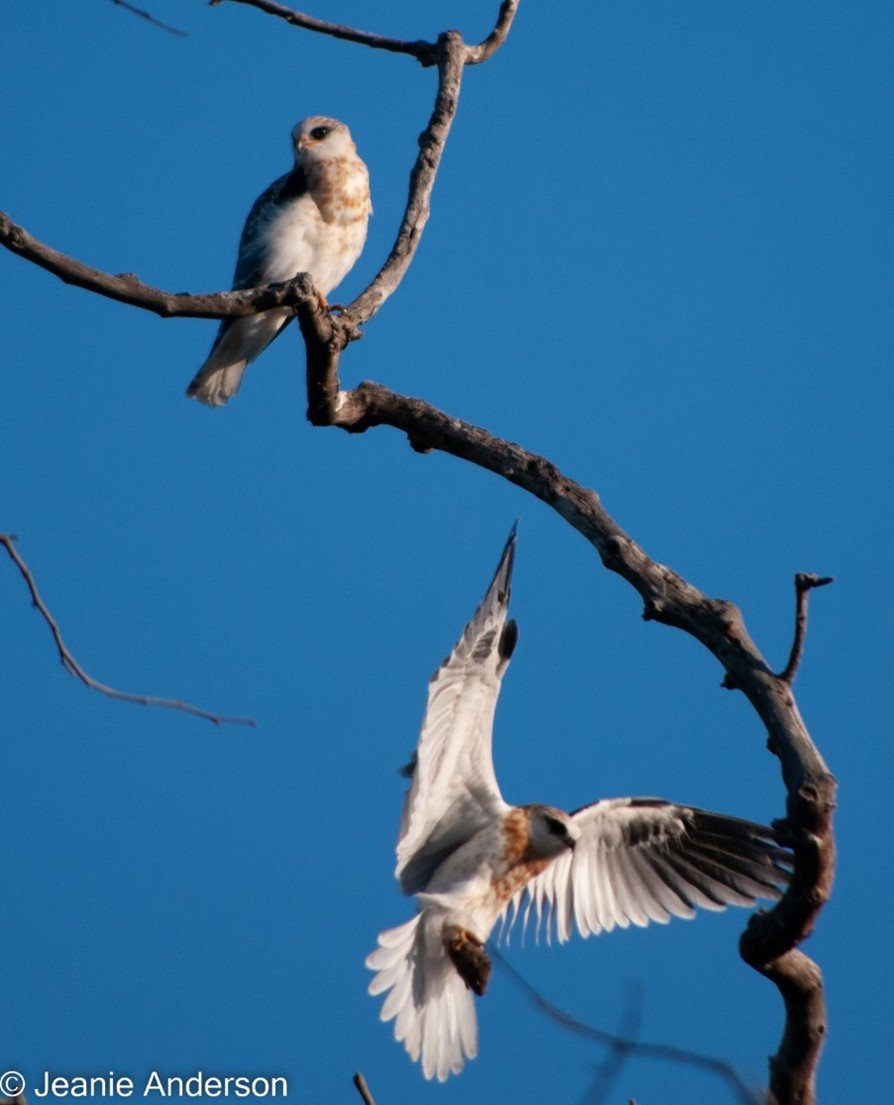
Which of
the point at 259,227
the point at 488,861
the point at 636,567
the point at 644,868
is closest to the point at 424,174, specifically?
the point at 636,567

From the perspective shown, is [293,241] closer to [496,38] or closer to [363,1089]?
[496,38]

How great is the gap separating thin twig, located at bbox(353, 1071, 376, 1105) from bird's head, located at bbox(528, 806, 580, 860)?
224cm

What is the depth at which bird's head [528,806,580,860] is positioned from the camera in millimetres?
4359

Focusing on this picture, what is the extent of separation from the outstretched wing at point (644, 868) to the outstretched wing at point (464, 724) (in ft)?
1.21

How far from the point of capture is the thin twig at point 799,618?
283 centimetres

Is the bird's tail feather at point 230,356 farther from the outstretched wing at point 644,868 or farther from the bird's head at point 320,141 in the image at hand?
the outstretched wing at point 644,868

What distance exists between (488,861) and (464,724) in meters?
0.49

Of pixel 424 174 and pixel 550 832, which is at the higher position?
pixel 424 174

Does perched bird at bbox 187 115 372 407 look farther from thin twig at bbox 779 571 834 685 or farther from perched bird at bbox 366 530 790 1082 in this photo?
thin twig at bbox 779 571 834 685

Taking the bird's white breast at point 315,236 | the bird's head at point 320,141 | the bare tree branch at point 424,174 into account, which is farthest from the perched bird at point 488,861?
the bird's head at point 320,141

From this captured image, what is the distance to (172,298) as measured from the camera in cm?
307

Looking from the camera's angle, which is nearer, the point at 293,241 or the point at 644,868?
the point at 644,868

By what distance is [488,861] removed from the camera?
4.38 metres

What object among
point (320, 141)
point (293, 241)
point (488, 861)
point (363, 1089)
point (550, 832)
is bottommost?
point (363, 1089)
